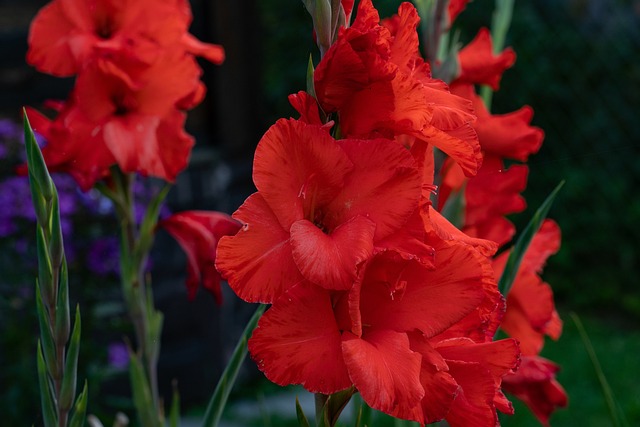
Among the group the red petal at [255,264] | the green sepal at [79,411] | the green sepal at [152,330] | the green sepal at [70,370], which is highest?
the red petal at [255,264]

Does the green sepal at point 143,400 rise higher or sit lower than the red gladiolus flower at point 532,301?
lower

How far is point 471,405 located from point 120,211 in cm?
64

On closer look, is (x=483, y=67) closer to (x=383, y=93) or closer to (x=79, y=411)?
(x=383, y=93)

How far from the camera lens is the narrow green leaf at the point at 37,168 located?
24.8 inches

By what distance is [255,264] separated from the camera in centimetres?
58

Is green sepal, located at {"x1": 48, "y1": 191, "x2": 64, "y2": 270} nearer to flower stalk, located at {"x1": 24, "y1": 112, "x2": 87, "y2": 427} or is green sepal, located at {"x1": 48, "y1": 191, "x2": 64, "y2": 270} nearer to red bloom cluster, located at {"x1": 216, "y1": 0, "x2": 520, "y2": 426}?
flower stalk, located at {"x1": 24, "y1": 112, "x2": 87, "y2": 427}

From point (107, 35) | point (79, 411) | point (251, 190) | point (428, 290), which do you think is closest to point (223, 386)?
point (79, 411)

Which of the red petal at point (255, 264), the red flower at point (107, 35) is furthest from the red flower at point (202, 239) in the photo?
the red petal at point (255, 264)

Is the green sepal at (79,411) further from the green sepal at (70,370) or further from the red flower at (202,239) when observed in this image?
the red flower at (202,239)

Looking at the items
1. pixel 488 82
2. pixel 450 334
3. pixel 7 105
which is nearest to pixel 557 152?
pixel 7 105

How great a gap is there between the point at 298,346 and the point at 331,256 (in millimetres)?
62

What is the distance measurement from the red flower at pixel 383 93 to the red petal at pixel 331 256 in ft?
0.30

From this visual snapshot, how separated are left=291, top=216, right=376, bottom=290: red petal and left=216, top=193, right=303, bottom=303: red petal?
0.07ft

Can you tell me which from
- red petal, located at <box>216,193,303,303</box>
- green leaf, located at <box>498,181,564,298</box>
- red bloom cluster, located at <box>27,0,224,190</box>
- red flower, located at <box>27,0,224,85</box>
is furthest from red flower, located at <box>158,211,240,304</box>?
red petal, located at <box>216,193,303,303</box>
